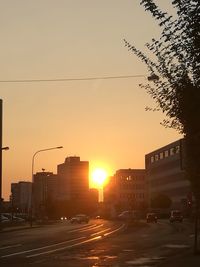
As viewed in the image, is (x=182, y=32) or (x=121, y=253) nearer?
(x=182, y=32)

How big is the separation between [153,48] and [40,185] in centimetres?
18724

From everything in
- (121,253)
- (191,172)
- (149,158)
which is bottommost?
(121,253)

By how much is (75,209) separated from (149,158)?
28.3m

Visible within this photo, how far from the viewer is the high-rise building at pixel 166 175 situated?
152000mm

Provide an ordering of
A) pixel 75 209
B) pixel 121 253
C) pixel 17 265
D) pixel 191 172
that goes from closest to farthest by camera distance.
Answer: pixel 17 265, pixel 191 172, pixel 121 253, pixel 75 209

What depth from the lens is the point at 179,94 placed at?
1235 centimetres

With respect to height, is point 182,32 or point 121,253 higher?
point 182,32

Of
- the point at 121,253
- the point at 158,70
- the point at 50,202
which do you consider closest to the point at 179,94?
the point at 158,70

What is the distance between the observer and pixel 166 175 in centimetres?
16775

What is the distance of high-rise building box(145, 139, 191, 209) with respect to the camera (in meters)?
152

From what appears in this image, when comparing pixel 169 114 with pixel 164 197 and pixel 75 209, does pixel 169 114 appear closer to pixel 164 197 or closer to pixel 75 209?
pixel 164 197

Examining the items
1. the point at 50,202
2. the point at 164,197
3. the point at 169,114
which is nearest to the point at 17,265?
the point at 169,114

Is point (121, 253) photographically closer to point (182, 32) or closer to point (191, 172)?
point (191, 172)

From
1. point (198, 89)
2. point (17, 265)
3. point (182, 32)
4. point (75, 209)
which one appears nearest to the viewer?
point (182, 32)
